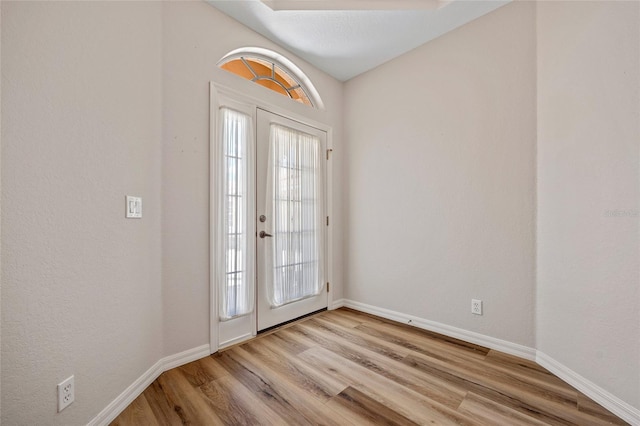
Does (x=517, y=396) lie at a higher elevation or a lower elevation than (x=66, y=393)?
lower

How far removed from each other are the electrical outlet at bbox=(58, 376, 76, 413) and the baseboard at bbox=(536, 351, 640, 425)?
275cm

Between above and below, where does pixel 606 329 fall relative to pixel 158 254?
below

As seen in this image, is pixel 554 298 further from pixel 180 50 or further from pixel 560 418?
pixel 180 50

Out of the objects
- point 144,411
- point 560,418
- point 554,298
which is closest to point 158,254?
point 144,411

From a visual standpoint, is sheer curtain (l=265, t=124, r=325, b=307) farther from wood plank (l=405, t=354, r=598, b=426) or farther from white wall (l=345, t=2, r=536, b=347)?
wood plank (l=405, t=354, r=598, b=426)

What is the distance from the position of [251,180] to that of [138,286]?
1.15m

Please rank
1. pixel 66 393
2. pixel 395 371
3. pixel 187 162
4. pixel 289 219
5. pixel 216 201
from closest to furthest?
pixel 66 393 < pixel 395 371 < pixel 187 162 < pixel 216 201 < pixel 289 219

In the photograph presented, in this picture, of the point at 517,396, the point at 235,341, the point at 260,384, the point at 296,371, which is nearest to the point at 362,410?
the point at 296,371

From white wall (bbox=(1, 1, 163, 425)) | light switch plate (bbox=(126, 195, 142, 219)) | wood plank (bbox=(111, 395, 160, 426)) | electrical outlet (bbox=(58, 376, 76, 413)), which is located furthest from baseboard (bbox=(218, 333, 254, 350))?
light switch plate (bbox=(126, 195, 142, 219))

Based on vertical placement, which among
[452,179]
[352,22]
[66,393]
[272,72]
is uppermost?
[352,22]

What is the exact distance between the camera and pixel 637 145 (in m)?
1.40

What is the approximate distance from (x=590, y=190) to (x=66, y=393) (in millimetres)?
2970

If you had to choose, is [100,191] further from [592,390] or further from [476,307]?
[592,390]

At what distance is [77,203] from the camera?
1.29 m
